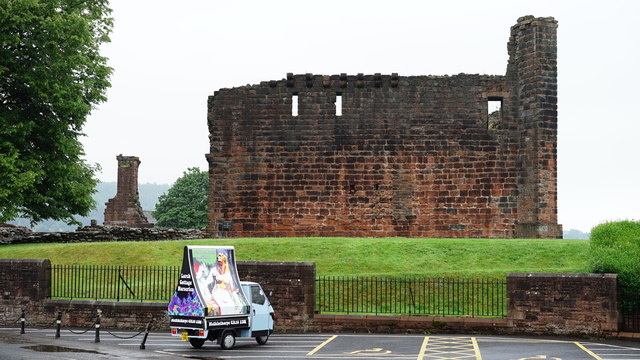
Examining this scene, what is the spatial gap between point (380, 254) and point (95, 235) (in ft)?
52.8

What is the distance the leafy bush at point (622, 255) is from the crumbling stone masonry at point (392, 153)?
9.30 m

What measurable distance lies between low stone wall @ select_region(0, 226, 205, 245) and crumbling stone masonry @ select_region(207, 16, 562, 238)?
16.4ft

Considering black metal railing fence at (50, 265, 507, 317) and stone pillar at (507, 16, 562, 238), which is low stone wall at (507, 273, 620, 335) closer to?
black metal railing fence at (50, 265, 507, 317)

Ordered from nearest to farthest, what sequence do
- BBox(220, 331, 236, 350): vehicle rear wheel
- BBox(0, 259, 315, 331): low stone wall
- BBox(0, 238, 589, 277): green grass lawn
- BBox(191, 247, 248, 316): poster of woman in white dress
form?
BBox(191, 247, 248, 316): poster of woman in white dress < BBox(220, 331, 236, 350): vehicle rear wheel < BBox(0, 259, 315, 331): low stone wall < BBox(0, 238, 589, 277): green grass lawn

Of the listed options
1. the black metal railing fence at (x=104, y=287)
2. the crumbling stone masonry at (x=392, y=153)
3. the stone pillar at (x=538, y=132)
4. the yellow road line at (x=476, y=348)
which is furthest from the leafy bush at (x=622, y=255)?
the black metal railing fence at (x=104, y=287)

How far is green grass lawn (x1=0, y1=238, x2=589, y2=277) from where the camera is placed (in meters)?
26.3

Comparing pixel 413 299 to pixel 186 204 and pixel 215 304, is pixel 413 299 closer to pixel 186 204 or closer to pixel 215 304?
pixel 215 304

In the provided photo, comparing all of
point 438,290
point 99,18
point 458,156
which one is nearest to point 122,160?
Answer: point 99,18

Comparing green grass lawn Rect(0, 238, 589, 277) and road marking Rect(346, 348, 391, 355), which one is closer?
road marking Rect(346, 348, 391, 355)

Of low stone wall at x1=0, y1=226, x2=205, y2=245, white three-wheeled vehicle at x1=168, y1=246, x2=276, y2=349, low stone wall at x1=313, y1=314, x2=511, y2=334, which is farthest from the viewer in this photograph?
low stone wall at x1=0, y1=226, x2=205, y2=245

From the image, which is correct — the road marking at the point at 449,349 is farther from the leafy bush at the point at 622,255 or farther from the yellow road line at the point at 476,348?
the leafy bush at the point at 622,255

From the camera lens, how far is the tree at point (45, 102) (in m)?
33.0

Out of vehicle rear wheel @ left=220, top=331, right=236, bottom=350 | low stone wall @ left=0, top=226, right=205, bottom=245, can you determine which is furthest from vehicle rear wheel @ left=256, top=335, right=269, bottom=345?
low stone wall @ left=0, top=226, right=205, bottom=245

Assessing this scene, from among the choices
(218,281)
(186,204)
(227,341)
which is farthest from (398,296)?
(186,204)
